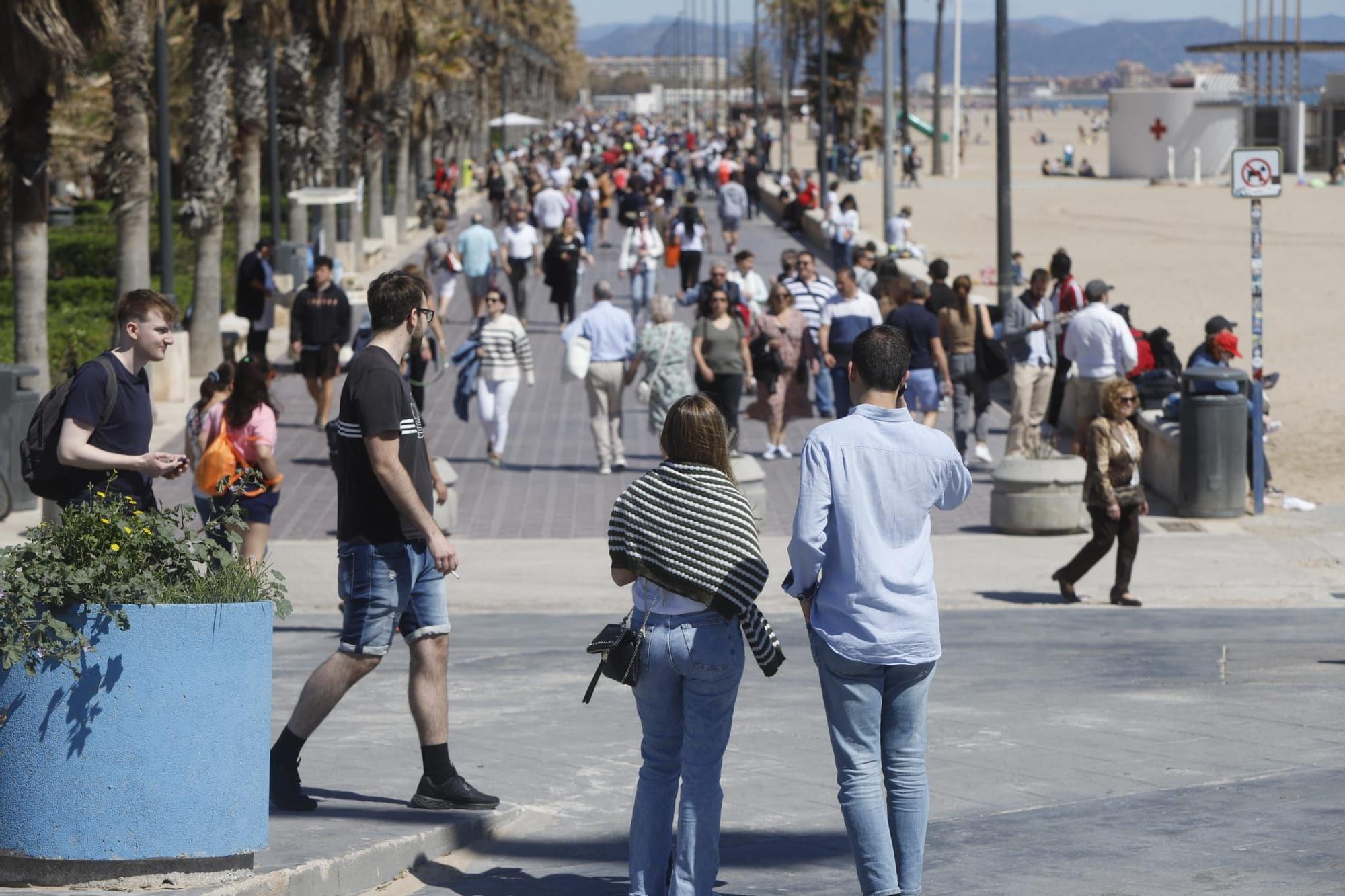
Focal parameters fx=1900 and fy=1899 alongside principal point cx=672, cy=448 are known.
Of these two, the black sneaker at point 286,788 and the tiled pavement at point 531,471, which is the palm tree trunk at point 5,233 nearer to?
the tiled pavement at point 531,471

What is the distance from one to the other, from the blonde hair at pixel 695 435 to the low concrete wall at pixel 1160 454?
31.9 ft

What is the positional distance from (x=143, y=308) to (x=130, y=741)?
219cm

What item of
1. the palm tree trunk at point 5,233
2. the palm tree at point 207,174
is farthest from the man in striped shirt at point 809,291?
the palm tree trunk at point 5,233

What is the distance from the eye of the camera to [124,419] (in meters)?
6.67

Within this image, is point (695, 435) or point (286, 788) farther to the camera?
point (286, 788)

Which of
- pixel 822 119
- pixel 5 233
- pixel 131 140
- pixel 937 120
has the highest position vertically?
pixel 937 120

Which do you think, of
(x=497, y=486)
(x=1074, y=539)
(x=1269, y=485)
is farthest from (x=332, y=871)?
(x=1269, y=485)

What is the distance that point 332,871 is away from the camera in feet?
17.6

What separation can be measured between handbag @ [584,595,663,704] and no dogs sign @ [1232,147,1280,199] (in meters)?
10.6

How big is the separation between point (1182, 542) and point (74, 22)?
436 inches

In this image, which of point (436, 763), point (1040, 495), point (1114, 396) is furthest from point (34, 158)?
point (436, 763)

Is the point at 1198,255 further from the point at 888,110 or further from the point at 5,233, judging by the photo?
the point at 5,233

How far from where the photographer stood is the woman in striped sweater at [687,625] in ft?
16.9

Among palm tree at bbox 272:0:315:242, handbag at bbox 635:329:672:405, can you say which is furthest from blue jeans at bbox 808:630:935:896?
palm tree at bbox 272:0:315:242
